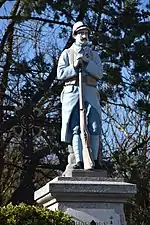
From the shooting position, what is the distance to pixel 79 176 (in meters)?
7.53

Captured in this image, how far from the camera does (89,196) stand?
291 inches

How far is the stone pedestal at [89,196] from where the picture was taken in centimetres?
728

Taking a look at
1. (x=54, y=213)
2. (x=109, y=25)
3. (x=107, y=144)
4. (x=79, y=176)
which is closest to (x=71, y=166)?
(x=79, y=176)

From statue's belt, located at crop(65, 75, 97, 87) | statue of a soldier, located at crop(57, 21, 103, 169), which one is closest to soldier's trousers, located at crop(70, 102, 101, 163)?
statue of a soldier, located at crop(57, 21, 103, 169)

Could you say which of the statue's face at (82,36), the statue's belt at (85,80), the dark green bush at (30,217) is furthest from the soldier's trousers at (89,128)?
the dark green bush at (30,217)

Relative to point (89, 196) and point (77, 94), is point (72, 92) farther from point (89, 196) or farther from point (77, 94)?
point (89, 196)

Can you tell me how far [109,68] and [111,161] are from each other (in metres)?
2.51

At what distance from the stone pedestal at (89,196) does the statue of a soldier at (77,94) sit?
0.43 metres

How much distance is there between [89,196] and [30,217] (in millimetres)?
1014

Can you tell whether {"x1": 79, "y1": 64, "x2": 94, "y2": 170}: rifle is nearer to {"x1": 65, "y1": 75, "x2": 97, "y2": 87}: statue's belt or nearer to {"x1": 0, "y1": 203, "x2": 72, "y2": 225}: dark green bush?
{"x1": 65, "y1": 75, "x2": 97, "y2": 87}: statue's belt

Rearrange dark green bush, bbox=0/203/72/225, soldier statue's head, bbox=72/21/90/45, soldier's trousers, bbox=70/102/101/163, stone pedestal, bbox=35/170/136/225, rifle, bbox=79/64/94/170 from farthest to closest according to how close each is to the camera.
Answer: soldier statue's head, bbox=72/21/90/45, soldier's trousers, bbox=70/102/101/163, rifle, bbox=79/64/94/170, stone pedestal, bbox=35/170/136/225, dark green bush, bbox=0/203/72/225

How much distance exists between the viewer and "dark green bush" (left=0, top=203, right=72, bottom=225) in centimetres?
661

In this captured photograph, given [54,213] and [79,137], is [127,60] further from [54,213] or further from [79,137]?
[54,213]

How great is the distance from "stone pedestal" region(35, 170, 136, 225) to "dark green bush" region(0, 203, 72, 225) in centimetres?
54
